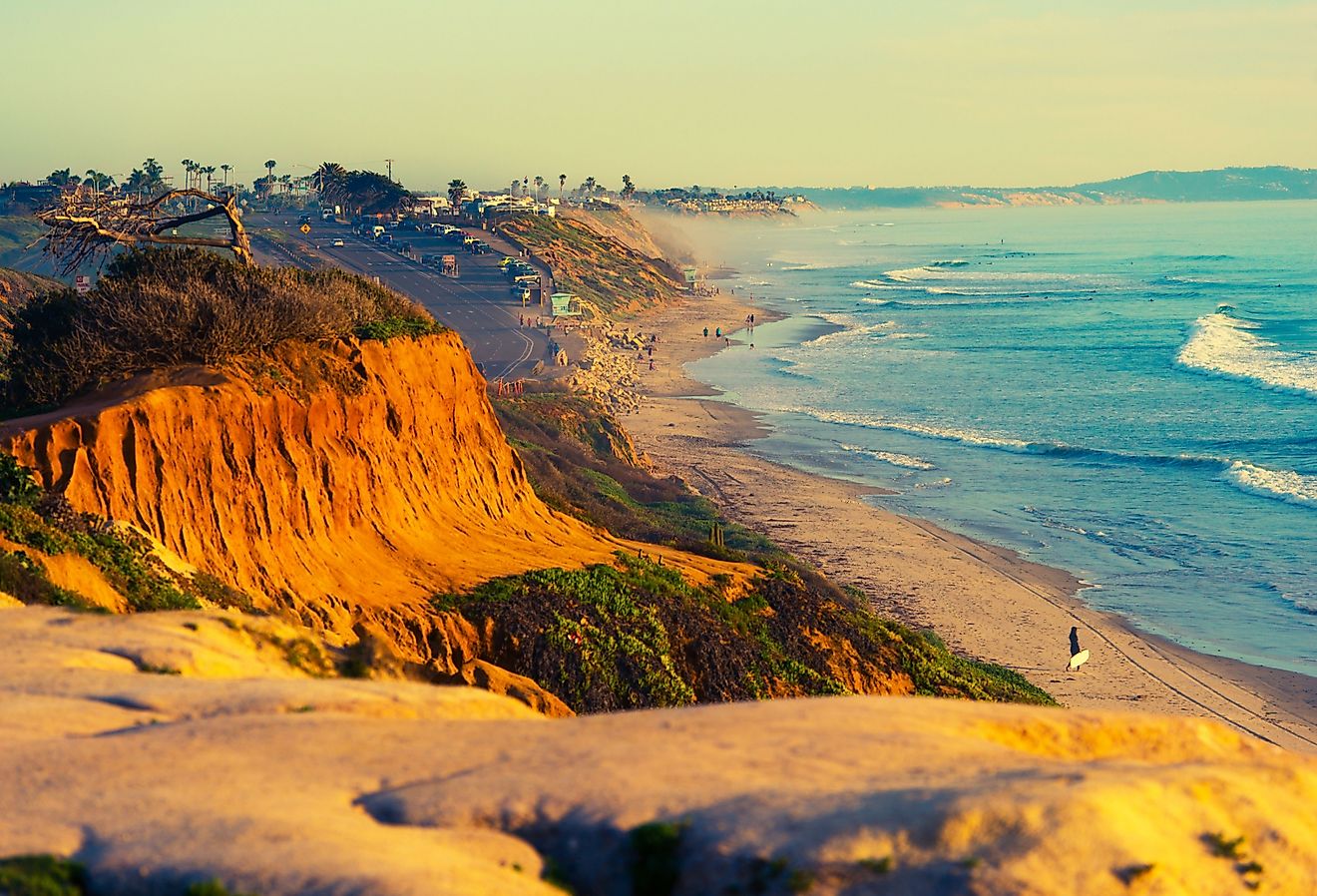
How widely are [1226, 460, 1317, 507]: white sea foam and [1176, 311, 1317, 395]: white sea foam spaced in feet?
62.0

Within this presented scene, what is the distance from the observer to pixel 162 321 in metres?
Result: 21.3

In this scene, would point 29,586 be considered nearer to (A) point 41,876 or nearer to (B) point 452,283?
(A) point 41,876

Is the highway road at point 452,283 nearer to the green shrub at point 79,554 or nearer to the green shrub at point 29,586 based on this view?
the green shrub at point 79,554

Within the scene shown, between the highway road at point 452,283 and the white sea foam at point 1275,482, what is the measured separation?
106 feet

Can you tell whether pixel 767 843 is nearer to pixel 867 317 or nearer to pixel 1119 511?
pixel 1119 511

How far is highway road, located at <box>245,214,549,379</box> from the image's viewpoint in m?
77.0

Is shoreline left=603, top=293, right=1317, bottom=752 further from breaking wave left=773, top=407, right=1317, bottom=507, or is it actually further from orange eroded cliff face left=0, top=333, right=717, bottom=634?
orange eroded cliff face left=0, top=333, right=717, bottom=634

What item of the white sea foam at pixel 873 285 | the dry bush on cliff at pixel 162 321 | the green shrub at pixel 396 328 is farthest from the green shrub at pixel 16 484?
the white sea foam at pixel 873 285

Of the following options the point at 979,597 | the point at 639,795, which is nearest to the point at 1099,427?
the point at 979,597

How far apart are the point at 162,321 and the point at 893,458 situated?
37148 millimetres

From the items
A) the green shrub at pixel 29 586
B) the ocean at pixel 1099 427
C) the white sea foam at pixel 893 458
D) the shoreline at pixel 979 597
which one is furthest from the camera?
the white sea foam at pixel 893 458

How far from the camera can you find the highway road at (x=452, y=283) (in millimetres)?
77000

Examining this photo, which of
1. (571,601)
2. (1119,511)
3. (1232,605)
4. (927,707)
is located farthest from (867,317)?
(927,707)

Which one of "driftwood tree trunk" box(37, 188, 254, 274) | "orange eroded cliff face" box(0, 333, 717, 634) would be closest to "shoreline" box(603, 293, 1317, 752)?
"orange eroded cliff face" box(0, 333, 717, 634)
